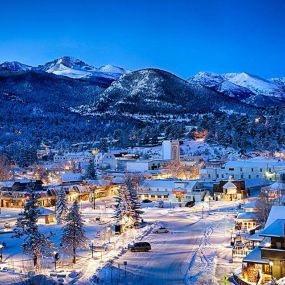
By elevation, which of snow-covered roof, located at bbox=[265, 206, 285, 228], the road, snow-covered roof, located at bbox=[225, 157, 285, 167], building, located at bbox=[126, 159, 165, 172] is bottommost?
the road

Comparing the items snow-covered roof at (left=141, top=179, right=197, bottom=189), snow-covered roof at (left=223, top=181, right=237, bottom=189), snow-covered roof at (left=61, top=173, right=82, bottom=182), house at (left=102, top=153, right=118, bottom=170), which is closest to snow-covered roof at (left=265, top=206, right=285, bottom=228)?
snow-covered roof at (left=223, top=181, right=237, bottom=189)

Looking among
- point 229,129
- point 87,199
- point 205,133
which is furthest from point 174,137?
point 87,199

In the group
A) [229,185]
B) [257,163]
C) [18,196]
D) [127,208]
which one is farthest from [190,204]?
[257,163]

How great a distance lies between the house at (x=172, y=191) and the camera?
177 ft

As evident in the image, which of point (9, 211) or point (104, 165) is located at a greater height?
point (104, 165)

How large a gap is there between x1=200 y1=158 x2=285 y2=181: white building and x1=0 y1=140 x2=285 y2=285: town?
13cm

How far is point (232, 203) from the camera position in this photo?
50.1 m

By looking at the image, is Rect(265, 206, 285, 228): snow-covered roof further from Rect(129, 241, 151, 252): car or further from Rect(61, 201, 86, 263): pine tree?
Rect(61, 201, 86, 263): pine tree

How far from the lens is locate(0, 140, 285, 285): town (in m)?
22.0

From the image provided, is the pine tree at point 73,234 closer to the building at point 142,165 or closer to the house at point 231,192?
the house at point 231,192

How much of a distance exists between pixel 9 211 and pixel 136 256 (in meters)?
23.4

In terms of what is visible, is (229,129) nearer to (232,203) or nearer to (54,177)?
(54,177)

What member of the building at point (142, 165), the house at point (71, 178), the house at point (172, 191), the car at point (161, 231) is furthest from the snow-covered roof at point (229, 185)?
the building at point (142, 165)

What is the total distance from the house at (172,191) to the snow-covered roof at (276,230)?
31.5m
